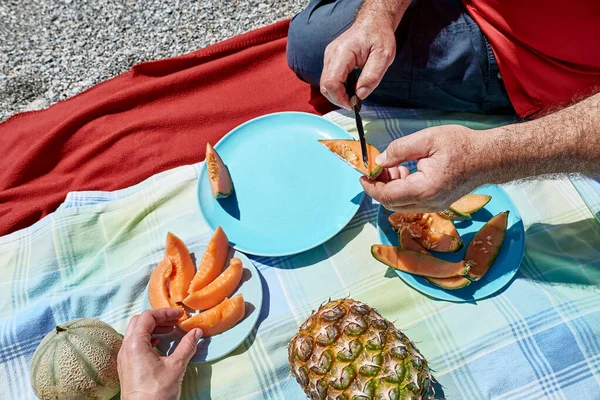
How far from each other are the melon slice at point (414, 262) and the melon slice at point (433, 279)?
1.4 inches

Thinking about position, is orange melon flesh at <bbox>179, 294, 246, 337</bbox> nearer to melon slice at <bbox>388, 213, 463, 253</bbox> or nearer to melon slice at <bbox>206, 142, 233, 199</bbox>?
melon slice at <bbox>206, 142, 233, 199</bbox>

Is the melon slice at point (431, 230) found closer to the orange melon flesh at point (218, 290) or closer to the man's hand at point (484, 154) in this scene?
the man's hand at point (484, 154)

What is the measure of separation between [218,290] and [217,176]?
58cm

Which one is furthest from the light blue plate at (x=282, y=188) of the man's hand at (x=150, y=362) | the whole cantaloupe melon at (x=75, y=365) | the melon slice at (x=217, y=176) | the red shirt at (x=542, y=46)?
the red shirt at (x=542, y=46)

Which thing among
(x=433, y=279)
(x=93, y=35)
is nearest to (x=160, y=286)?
(x=433, y=279)

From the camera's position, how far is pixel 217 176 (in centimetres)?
226

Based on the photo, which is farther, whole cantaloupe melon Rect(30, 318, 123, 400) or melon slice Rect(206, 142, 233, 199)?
melon slice Rect(206, 142, 233, 199)

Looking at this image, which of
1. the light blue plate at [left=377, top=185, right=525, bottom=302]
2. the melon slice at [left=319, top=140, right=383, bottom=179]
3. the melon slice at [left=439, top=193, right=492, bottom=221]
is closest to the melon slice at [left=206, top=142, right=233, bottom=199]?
the melon slice at [left=319, top=140, right=383, bottom=179]

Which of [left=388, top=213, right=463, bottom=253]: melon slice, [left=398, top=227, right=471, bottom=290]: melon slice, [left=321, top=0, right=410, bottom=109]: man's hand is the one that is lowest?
[left=398, top=227, right=471, bottom=290]: melon slice

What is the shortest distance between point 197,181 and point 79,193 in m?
0.70

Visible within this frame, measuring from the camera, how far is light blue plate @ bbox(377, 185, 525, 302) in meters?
1.96

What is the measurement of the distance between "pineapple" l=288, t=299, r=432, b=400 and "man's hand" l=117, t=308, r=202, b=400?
0.47 metres

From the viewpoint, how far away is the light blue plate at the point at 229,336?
6.29 feet

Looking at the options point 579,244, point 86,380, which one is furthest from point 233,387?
point 579,244
